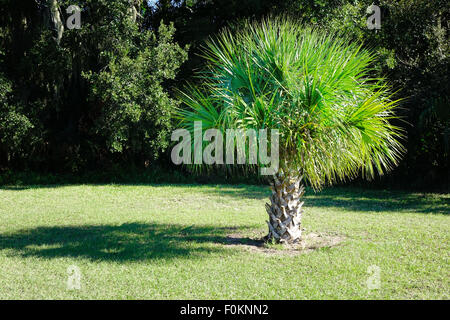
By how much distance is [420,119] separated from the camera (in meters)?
13.0

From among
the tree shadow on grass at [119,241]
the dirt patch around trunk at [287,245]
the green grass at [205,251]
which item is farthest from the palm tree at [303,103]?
the tree shadow on grass at [119,241]

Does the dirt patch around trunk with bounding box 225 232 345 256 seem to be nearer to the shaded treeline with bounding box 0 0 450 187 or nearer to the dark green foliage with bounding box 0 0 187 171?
the shaded treeline with bounding box 0 0 450 187

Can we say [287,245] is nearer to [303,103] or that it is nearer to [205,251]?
[205,251]

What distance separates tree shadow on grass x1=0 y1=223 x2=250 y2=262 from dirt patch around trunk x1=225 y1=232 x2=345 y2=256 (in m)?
Result: 0.27

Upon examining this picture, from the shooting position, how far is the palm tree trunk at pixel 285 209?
6.91 m

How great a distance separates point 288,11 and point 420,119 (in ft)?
18.7

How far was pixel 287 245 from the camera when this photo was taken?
694 centimetres

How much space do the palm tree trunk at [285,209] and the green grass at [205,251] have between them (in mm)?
571

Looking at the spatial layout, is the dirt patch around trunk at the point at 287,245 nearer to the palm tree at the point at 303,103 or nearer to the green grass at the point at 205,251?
the green grass at the point at 205,251

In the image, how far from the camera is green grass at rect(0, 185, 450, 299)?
5.12 meters

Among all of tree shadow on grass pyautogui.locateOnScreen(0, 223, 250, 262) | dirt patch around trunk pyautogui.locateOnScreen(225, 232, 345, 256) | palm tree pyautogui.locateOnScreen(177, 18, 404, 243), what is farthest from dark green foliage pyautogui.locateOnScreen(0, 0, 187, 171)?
palm tree pyautogui.locateOnScreen(177, 18, 404, 243)

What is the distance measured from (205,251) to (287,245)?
4.09ft

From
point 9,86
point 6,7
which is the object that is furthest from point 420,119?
point 6,7
